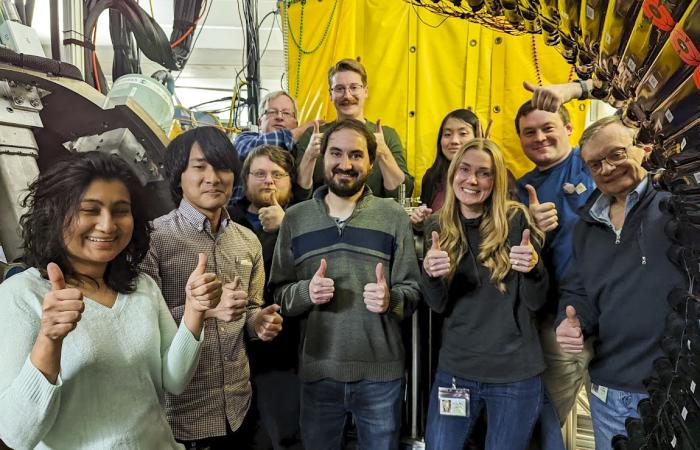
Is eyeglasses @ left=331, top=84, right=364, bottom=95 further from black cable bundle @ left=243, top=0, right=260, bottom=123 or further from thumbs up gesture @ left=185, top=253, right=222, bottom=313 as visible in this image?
thumbs up gesture @ left=185, top=253, right=222, bottom=313

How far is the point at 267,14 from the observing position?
0.92 metres

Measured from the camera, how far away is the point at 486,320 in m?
1.17

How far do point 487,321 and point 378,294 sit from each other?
0.32 metres

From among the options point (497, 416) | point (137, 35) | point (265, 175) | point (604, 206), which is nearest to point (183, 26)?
point (137, 35)

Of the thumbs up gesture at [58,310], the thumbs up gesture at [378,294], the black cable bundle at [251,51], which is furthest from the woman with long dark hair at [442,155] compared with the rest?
the thumbs up gesture at [58,310]

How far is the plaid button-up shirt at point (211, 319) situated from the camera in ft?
2.38

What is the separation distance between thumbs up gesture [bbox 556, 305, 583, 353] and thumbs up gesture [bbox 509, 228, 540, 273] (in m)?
0.13

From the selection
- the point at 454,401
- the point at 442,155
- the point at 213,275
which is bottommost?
the point at 454,401

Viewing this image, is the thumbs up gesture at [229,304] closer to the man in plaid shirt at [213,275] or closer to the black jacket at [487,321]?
the man in plaid shirt at [213,275]

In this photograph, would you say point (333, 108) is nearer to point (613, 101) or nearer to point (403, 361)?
point (403, 361)

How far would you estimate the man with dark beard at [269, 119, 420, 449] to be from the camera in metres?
1.11

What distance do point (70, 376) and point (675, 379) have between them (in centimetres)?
71

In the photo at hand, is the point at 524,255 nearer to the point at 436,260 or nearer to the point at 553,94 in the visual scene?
the point at 436,260

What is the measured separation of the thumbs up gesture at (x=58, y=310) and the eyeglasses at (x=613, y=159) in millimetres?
928
